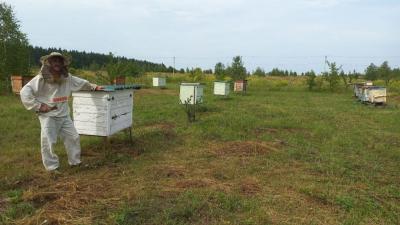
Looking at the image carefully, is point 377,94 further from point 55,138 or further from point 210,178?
point 55,138

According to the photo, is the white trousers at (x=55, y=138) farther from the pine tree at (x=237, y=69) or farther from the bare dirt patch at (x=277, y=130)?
the pine tree at (x=237, y=69)

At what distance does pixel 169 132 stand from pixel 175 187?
4.27 meters

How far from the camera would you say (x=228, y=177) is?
593 centimetres

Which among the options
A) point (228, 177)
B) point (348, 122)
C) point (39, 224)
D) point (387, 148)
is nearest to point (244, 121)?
point (348, 122)

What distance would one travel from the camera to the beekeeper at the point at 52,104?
6070 millimetres

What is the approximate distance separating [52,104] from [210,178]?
102 inches

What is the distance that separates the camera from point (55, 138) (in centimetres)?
625

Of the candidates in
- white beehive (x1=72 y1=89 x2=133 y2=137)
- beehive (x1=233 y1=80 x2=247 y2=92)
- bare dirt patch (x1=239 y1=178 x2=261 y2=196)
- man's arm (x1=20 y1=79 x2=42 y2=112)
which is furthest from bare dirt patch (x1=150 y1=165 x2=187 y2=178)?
beehive (x1=233 y1=80 x2=247 y2=92)

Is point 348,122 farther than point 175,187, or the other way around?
point 348,122

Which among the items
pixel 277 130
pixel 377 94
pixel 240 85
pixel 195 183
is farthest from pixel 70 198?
pixel 240 85

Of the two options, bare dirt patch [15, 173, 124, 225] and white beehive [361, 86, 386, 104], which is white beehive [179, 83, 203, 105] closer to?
bare dirt patch [15, 173, 124, 225]

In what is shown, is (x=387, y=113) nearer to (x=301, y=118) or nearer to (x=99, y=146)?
(x=301, y=118)

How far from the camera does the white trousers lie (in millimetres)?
6086

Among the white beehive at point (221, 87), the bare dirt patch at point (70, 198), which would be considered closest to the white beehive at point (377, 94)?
the white beehive at point (221, 87)
